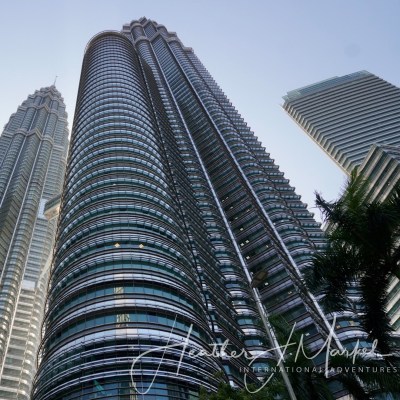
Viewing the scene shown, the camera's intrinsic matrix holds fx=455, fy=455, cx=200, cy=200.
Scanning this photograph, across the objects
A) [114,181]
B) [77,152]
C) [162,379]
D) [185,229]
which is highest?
[77,152]

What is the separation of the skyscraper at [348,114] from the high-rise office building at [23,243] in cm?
9271

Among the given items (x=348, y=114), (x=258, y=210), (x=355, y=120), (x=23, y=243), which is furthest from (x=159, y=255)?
(x=348, y=114)

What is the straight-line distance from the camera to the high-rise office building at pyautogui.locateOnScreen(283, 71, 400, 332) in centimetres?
10488

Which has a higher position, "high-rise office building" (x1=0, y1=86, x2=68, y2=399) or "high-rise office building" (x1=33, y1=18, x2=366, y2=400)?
"high-rise office building" (x1=0, y1=86, x2=68, y2=399)

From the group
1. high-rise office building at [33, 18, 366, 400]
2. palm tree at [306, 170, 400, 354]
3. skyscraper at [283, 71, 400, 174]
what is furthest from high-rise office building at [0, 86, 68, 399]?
palm tree at [306, 170, 400, 354]

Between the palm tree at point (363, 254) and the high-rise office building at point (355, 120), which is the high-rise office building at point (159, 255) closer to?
the palm tree at point (363, 254)

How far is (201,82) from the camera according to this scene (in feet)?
519

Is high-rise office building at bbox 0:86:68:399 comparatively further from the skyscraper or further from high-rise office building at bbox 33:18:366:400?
the skyscraper

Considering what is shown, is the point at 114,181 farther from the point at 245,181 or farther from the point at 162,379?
the point at 245,181

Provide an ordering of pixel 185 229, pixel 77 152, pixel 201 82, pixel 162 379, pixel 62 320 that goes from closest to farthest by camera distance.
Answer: pixel 162 379 < pixel 62 320 < pixel 185 229 < pixel 77 152 < pixel 201 82

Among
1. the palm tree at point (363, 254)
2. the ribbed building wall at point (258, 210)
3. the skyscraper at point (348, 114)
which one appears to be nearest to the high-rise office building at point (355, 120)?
the skyscraper at point (348, 114)

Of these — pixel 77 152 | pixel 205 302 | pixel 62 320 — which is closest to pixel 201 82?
pixel 77 152

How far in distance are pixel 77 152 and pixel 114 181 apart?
1735 cm

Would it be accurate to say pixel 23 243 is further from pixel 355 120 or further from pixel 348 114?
pixel 348 114
